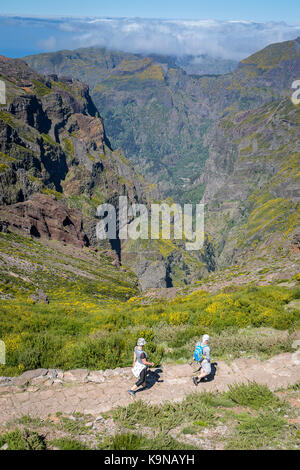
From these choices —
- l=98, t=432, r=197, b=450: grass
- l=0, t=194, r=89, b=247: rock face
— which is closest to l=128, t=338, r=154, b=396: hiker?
l=98, t=432, r=197, b=450: grass

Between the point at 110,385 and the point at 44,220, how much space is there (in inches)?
4370

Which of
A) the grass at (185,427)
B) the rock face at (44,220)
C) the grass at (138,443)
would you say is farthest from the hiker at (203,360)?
the rock face at (44,220)

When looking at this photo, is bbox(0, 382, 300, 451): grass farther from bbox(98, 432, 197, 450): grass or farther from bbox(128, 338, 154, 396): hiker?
bbox(128, 338, 154, 396): hiker

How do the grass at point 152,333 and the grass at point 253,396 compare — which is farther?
the grass at point 152,333

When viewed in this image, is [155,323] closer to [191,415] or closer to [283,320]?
[283,320]

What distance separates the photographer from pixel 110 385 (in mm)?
13016

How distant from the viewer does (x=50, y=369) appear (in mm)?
13750

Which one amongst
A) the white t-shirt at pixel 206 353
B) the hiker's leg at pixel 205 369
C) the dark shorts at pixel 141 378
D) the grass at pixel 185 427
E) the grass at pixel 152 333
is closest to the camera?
the grass at pixel 185 427

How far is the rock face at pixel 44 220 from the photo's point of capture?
342ft

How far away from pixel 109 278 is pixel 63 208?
3959 cm

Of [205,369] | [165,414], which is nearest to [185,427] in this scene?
[165,414]

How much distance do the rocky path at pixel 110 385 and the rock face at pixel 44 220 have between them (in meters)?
91.0

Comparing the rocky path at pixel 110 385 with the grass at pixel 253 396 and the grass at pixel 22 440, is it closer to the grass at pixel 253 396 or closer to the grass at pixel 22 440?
the grass at pixel 253 396
